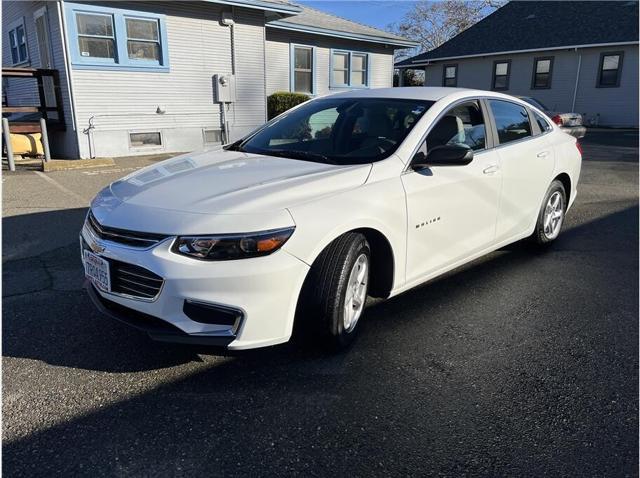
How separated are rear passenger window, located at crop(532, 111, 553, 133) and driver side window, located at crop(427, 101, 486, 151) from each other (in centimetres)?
119

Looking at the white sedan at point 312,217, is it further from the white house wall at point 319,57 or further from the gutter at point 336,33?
the white house wall at point 319,57

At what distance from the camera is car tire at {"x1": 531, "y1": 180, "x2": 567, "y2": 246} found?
506 cm

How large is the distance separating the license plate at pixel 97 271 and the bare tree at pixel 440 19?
4463 cm

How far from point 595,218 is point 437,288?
3833 mm

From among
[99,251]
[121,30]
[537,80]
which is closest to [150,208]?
[99,251]

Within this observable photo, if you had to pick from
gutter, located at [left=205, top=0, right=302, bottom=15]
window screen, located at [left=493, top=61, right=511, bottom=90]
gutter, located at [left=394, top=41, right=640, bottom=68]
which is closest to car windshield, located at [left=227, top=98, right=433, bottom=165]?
gutter, located at [left=205, top=0, right=302, bottom=15]

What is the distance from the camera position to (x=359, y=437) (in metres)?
2.41

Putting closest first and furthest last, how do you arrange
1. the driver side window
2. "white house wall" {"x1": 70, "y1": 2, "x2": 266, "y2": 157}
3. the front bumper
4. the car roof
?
the front bumper, the driver side window, the car roof, "white house wall" {"x1": 70, "y1": 2, "x2": 266, "y2": 157}

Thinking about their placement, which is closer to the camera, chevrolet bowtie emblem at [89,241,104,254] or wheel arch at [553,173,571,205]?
chevrolet bowtie emblem at [89,241,104,254]

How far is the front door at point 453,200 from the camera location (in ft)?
11.1

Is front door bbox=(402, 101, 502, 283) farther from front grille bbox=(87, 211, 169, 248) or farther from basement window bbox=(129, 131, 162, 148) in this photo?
basement window bbox=(129, 131, 162, 148)

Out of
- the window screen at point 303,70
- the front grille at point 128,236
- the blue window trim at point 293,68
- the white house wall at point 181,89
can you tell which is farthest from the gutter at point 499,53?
the front grille at point 128,236

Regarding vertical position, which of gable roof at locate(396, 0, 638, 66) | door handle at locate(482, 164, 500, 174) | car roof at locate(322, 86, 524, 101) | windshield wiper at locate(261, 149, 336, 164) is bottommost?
door handle at locate(482, 164, 500, 174)

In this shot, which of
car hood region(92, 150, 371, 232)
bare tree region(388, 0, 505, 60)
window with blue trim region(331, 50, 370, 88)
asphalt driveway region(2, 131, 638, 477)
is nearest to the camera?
asphalt driveway region(2, 131, 638, 477)
